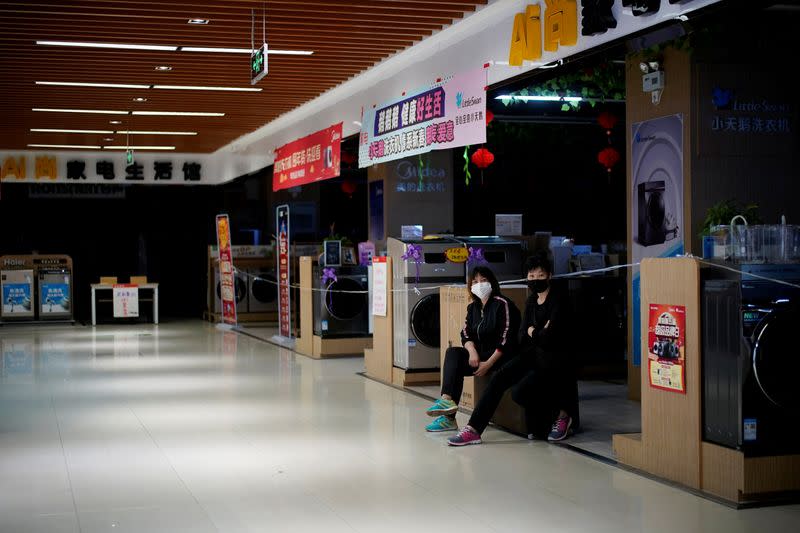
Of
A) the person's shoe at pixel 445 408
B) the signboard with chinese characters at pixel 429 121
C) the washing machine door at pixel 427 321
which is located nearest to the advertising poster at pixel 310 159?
the signboard with chinese characters at pixel 429 121

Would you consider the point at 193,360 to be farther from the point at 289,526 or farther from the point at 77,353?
the point at 289,526

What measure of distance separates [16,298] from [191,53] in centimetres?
1016

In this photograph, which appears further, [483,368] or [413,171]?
[413,171]

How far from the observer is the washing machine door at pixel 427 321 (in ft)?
31.2

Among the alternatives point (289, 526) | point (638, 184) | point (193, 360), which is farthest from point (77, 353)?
point (289, 526)

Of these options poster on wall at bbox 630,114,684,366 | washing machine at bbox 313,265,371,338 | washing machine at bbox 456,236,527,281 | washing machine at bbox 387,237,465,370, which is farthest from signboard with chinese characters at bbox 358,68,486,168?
washing machine at bbox 313,265,371,338

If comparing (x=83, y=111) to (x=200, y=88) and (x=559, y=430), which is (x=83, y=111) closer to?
(x=200, y=88)

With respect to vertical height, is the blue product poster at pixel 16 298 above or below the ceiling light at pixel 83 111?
below

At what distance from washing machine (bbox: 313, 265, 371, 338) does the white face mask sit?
17.1ft

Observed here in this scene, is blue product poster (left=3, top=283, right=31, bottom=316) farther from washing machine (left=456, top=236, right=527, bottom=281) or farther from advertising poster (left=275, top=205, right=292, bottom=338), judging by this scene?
washing machine (left=456, top=236, right=527, bottom=281)

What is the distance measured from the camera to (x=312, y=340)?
12594 millimetres

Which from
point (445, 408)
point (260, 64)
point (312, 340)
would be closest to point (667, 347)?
point (445, 408)

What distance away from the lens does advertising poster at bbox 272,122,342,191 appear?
12.4 m

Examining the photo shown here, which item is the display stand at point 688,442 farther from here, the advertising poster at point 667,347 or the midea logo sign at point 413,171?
the midea logo sign at point 413,171
